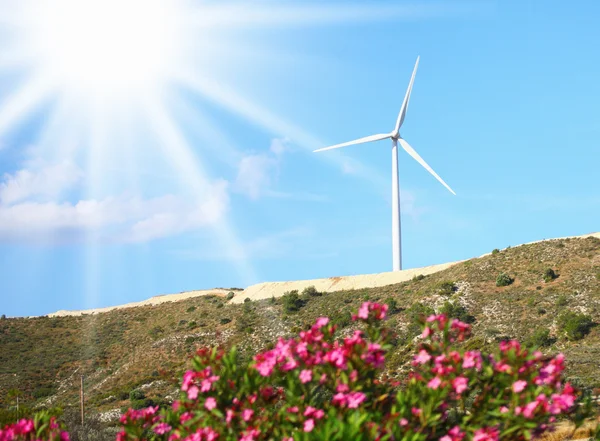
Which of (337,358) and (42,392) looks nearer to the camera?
(337,358)

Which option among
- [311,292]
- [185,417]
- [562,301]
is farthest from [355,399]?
[311,292]

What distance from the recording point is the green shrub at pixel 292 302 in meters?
90.4

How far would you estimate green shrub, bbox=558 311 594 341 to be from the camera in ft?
188

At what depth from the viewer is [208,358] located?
373 inches

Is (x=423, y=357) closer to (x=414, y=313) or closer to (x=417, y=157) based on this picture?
(x=414, y=313)

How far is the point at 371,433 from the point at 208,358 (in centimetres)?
273

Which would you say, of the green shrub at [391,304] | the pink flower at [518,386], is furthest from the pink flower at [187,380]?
the green shrub at [391,304]

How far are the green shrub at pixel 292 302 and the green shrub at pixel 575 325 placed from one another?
1543 inches

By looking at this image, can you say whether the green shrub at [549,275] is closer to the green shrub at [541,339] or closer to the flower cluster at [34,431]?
the green shrub at [541,339]

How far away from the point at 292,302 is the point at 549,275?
35563mm

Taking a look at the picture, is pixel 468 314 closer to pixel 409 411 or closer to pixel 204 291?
pixel 409 411

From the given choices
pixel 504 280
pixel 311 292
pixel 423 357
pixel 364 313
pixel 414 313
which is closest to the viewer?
pixel 423 357

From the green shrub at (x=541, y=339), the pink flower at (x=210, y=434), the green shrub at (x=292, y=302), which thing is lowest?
the pink flower at (x=210, y=434)

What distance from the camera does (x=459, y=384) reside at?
8.59 metres
